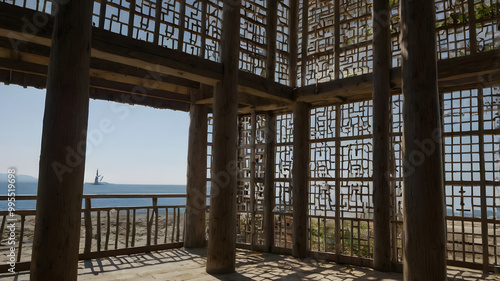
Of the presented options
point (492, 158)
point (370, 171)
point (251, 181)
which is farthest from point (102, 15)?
point (492, 158)

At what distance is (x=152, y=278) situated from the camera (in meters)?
4.63

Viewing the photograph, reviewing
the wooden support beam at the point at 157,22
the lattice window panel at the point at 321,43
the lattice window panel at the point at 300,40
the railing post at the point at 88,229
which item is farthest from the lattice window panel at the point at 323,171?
the railing post at the point at 88,229

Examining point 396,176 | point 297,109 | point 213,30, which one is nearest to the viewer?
point 396,176

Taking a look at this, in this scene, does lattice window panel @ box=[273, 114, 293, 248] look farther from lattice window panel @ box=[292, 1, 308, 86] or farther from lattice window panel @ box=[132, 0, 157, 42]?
lattice window panel @ box=[132, 0, 157, 42]

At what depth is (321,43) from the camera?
653cm

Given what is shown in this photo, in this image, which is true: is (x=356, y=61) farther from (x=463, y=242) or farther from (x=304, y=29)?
(x=463, y=242)

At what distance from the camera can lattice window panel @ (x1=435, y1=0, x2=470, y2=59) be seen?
4961mm

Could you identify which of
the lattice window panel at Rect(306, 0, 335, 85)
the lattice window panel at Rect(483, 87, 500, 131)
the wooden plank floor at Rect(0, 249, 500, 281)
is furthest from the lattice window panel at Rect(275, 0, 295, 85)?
the wooden plank floor at Rect(0, 249, 500, 281)

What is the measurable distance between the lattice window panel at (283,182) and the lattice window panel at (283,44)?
823 millimetres

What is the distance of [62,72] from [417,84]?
2879mm

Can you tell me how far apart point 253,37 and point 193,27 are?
1.42 meters

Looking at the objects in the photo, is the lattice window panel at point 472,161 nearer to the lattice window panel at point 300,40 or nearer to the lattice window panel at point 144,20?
the lattice window panel at point 300,40

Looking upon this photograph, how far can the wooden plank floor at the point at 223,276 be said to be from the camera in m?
4.69

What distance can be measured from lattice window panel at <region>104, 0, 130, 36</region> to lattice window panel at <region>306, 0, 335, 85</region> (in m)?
3.30
